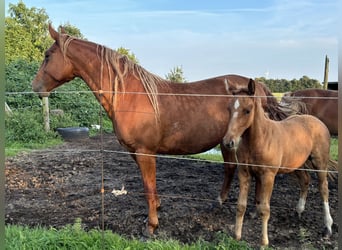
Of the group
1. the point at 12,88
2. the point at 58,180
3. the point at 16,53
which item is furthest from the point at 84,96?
the point at 16,53

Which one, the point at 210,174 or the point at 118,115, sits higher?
the point at 118,115

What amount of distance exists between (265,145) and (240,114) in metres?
0.46

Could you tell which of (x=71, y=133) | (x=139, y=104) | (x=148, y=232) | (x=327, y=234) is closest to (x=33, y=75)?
(x=71, y=133)

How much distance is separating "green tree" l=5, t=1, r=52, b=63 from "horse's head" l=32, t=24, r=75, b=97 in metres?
15.8

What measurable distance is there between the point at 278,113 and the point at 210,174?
174 cm

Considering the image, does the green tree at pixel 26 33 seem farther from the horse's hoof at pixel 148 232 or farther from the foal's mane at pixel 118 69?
the horse's hoof at pixel 148 232

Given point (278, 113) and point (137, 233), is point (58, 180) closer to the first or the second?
point (137, 233)

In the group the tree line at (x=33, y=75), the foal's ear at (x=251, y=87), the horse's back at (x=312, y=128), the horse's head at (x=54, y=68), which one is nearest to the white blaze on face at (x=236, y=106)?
the foal's ear at (x=251, y=87)

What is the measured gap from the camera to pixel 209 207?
4.14 meters

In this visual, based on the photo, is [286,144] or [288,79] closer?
[286,144]

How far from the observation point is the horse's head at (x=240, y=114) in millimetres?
2785

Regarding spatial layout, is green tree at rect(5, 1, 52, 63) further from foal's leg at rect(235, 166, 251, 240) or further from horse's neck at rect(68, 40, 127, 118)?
foal's leg at rect(235, 166, 251, 240)

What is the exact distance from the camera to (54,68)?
11.8ft

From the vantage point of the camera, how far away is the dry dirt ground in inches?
138
